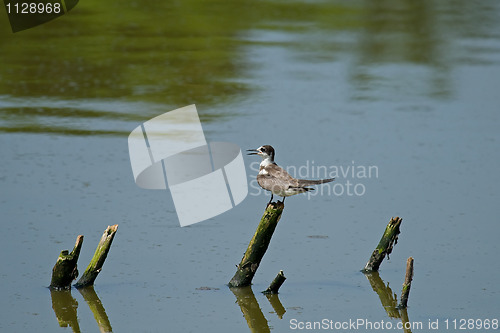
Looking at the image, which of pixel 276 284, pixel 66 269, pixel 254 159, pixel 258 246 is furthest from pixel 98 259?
pixel 254 159

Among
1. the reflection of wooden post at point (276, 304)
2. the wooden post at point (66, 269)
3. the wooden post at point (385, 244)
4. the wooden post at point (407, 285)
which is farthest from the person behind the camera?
the wooden post at point (385, 244)

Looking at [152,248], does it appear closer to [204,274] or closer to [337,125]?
[204,274]

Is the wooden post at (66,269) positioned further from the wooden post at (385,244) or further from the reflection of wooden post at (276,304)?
the wooden post at (385,244)

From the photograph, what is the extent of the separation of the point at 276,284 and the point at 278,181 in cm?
80

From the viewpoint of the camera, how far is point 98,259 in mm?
6957

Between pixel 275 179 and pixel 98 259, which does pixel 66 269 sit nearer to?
pixel 98 259

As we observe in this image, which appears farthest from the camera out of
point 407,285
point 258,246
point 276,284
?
point 276,284

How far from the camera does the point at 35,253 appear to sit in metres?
7.99

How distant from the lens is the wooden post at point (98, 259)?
6871 millimetres

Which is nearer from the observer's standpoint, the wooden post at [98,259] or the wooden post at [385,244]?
the wooden post at [98,259]

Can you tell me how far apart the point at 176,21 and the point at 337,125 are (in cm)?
733

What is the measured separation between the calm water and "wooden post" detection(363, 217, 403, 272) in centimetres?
12

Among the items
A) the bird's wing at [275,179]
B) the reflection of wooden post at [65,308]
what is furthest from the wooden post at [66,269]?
the bird's wing at [275,179]

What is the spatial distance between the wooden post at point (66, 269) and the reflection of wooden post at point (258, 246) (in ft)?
3.99
